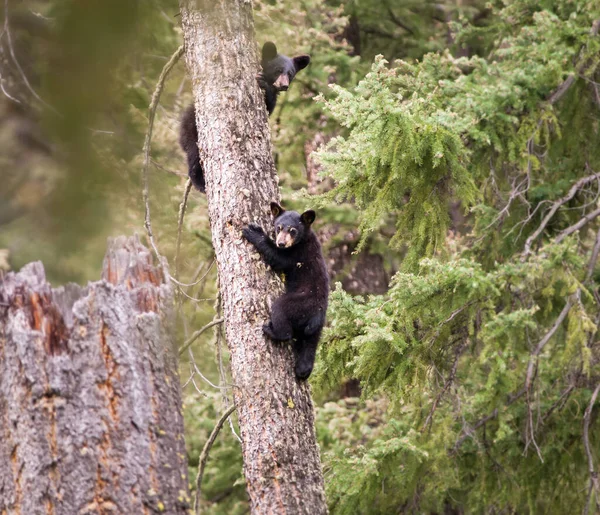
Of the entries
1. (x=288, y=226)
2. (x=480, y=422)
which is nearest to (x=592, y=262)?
(x=480, y=422)

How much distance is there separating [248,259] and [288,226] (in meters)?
0.50

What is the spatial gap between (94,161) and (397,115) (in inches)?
127

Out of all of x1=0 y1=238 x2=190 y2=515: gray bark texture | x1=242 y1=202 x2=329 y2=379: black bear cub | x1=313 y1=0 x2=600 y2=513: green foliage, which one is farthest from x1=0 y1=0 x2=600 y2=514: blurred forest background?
x1=242 y1=202 x2=329 y2=379: black bear cub

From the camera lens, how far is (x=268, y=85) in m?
4.72

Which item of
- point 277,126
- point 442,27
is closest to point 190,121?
point 277,126

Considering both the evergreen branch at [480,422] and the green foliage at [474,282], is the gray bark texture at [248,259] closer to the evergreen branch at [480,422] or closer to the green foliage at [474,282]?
the green foliage at [474,282]

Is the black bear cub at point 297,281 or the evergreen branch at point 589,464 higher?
the black bear cub at point 297,281

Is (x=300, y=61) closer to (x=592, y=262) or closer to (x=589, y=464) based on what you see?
(x=592, y=262)

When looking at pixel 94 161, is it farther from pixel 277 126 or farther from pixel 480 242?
pixel 277 126

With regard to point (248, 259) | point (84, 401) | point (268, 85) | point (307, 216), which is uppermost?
point (268, 85)

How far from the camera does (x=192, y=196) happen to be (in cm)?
848

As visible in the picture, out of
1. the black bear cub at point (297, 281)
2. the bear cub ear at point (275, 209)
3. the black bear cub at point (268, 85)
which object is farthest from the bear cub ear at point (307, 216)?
the black bear cub at point (268, 85)

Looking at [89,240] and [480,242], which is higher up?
[480,242]

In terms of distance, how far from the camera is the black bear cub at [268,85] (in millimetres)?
4863
